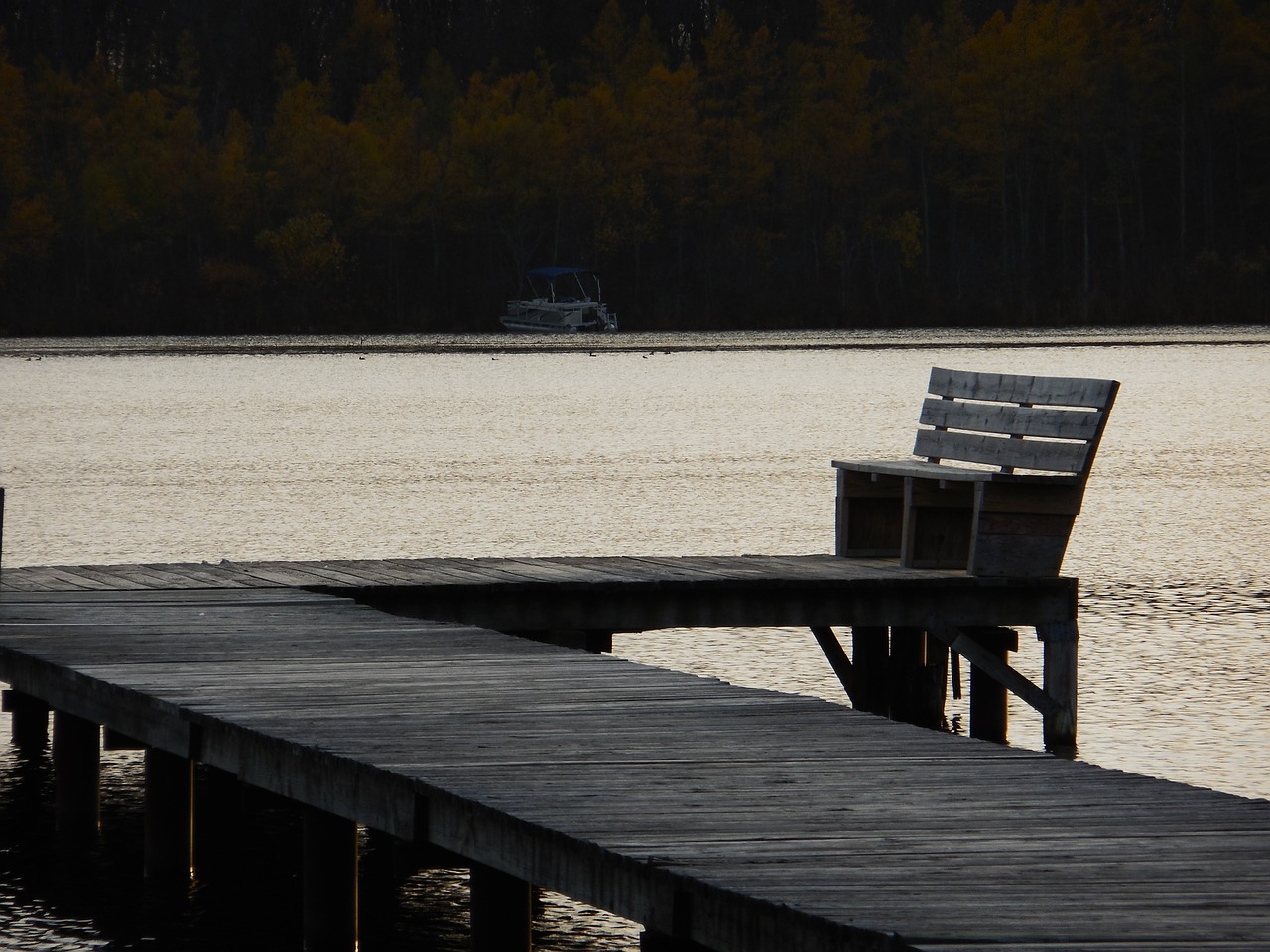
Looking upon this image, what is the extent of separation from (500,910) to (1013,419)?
5.36 meters

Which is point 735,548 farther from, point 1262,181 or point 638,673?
point 1262,181

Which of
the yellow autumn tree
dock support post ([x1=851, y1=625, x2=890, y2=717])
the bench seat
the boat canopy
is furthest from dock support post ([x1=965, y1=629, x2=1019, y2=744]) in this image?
the yellow autumn tree

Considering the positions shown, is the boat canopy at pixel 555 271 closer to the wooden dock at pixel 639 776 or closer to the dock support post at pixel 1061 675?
the dock support post at pixel 1061 675

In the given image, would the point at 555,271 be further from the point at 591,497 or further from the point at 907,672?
the point at 907,672

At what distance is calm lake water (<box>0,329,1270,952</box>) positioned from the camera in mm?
9695

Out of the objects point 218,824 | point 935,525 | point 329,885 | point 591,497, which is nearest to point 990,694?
point 935,525

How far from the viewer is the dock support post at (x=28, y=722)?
36.1 ft

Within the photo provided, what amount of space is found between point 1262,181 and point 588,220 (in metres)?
26.4

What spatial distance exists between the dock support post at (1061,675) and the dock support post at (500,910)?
5061mm

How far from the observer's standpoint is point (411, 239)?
9506 centimetres

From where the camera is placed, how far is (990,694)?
1125 centimetres

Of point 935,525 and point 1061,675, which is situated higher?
point 935,525

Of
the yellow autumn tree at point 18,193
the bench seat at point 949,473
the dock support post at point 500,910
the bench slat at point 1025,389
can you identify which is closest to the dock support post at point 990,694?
the bench seat at point 949,473

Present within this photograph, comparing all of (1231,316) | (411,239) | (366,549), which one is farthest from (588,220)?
(366,549)
